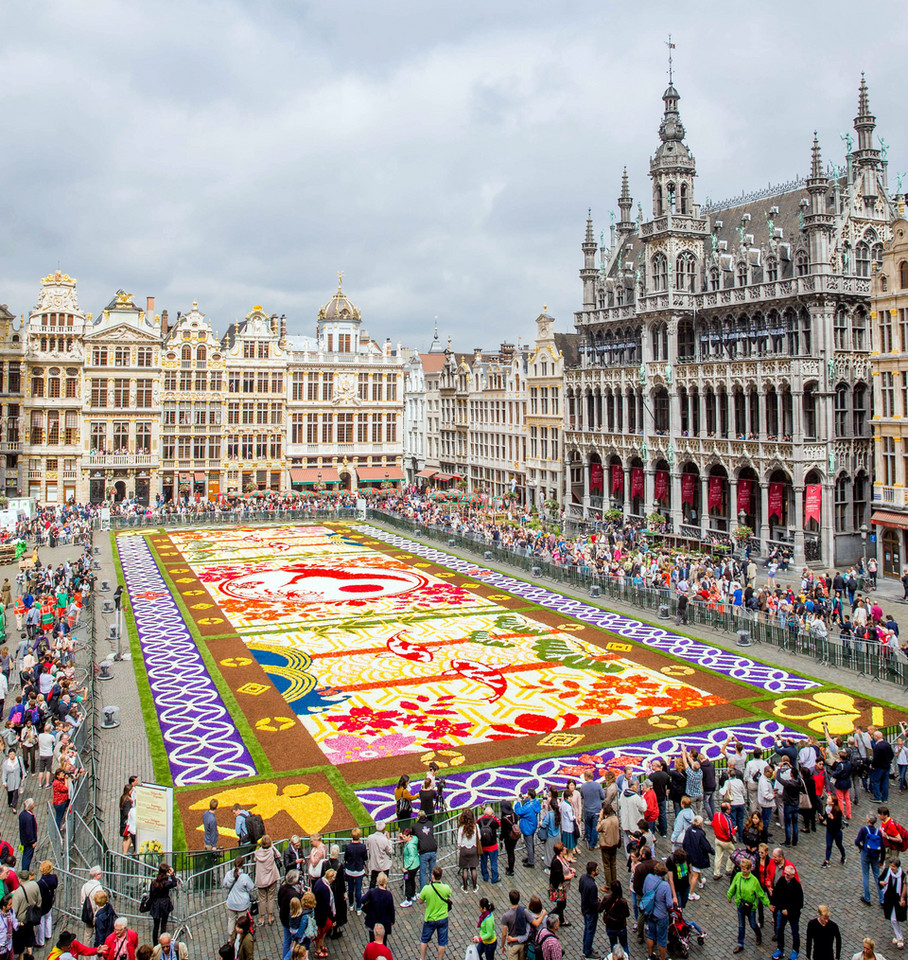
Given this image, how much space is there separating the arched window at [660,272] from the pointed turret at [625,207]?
12.0 metres

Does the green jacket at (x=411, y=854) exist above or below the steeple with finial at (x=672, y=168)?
below

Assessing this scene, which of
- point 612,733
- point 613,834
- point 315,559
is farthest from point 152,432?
point 613,834

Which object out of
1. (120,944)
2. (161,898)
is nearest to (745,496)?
(161,898)

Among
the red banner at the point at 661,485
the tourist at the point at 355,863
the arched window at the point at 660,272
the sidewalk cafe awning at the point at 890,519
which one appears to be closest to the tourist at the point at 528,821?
the tourist at the point at 355,863

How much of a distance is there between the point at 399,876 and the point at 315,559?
34.3 m

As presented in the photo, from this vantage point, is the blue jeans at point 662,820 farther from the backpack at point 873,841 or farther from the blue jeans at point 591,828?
the backpack at point 873,841

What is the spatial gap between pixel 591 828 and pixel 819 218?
124 ft

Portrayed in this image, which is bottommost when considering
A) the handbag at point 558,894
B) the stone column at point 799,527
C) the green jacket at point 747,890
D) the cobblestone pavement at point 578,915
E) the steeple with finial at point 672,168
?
the cobblestone pavement at point 578,915

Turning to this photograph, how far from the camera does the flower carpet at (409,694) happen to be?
20234 millimetres

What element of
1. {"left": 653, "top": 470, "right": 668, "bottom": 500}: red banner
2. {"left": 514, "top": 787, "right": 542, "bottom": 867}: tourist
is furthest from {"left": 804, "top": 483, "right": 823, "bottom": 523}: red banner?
{"left": 514, "top": 787, "right": 542, "bottom": 867}: tourist

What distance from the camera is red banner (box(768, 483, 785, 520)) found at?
1848 inches

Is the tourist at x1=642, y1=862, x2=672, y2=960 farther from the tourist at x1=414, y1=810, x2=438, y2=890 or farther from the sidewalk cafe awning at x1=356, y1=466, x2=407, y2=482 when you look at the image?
the sidewalk cafe awning at x1=356, y1=466, x2=407, y2=482

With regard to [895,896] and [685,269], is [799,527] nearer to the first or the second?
[685,269]

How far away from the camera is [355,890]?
47.3 ft
